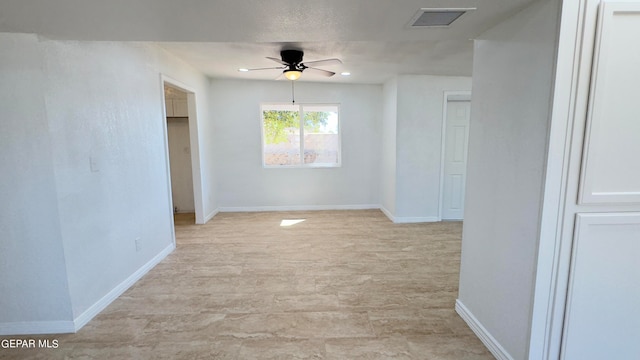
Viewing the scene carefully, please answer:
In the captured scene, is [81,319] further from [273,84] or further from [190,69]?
[273,84]

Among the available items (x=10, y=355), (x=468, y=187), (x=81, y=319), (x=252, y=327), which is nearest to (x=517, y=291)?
(x=468, y=187)

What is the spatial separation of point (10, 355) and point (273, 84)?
15.1 ft

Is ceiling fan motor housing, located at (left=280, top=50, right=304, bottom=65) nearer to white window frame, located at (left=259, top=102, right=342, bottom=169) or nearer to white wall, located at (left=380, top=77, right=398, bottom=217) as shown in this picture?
white wall, located at (left=380, top=77, right=398, bottom=217)

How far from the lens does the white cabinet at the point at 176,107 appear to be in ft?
16.7

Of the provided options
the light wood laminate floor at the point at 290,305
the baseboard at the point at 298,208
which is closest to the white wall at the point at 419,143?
the light wood laminate floor at the point at 290,305

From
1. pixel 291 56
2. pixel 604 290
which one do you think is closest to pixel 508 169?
pixel 604 290

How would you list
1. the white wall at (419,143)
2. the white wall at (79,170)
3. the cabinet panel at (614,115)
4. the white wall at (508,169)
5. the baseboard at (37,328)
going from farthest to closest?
the white wall at (419,143), the baseboard at (37,328), the white wall at (79,170), the white wall at (508,169), the cabinet panel at (614,115)

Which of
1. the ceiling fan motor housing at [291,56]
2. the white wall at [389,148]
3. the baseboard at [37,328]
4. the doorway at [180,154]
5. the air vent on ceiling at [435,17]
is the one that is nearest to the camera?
the air vent on ceiling at [435,17]

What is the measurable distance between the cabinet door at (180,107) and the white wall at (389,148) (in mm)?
3587

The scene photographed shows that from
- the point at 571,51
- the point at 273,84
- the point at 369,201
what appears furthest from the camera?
the point at 369,201

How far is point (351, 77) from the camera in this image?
470 centimetres

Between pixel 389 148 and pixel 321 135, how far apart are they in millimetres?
1346

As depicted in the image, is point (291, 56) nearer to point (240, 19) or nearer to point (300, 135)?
point (240, 19)

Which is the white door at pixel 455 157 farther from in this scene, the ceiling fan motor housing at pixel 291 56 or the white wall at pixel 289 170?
the ceiling fan motor housing at pixel 291 56
